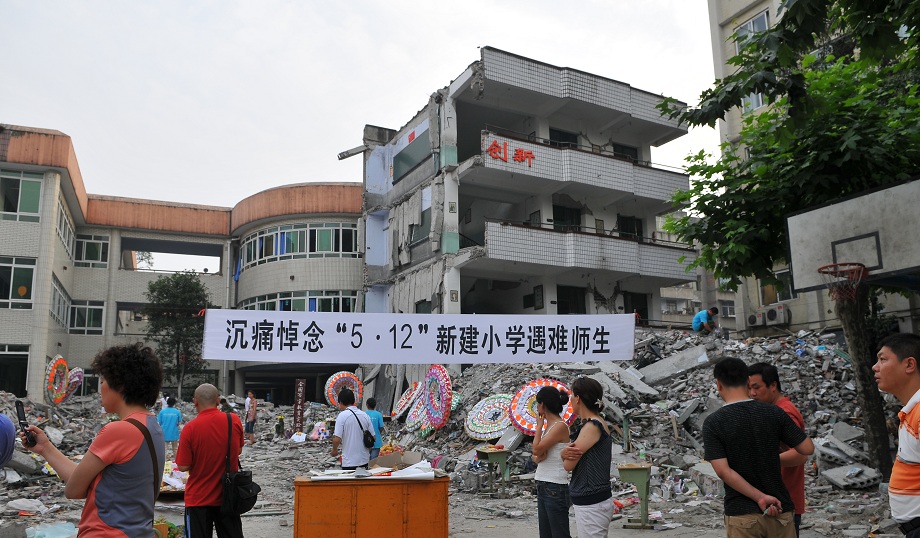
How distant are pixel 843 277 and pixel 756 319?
1654cm

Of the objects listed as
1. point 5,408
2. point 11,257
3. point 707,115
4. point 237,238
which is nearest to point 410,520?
point 707,115

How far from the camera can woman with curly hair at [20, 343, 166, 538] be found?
3.27m

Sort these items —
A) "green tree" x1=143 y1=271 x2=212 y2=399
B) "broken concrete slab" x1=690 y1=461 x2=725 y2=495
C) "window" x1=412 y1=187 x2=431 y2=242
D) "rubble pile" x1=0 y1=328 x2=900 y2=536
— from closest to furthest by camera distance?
"rubble pile" x1=0 y1=328 x2=900 y2=536 → "broken concrete slab" x1=690 y1=461 x2=725 y2=495 → "window" x1=412 y1=187 x2=431 y2=242 → "green tree" x1=143 y1=271 x2=212 y2=399

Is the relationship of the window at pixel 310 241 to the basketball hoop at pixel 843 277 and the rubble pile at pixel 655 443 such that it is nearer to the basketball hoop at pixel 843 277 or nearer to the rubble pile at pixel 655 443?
the rubble pile at pixel 655 443

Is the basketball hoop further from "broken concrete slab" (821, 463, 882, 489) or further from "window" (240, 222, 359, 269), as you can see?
"window" (240, 222, 359, 269)

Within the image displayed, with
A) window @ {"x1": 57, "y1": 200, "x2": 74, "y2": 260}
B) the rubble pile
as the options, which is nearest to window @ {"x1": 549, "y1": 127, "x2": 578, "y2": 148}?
the rubble pile

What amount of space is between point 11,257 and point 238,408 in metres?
11.3

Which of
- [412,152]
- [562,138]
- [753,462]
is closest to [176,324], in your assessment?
[412,152]

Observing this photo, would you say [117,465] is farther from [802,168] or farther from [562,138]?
[562,138]

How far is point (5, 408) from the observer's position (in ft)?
70.5

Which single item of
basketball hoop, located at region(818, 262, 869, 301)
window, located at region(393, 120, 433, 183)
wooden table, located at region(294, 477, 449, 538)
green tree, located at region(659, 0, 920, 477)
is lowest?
wooden table, located at region(294, 477, 449, 538)

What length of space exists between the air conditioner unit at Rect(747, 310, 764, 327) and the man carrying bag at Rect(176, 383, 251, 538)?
74.5 feet

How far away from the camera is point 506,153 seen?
83.3 feet

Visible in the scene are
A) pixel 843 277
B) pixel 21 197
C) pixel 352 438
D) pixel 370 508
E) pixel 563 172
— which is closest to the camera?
pixel 370 508
